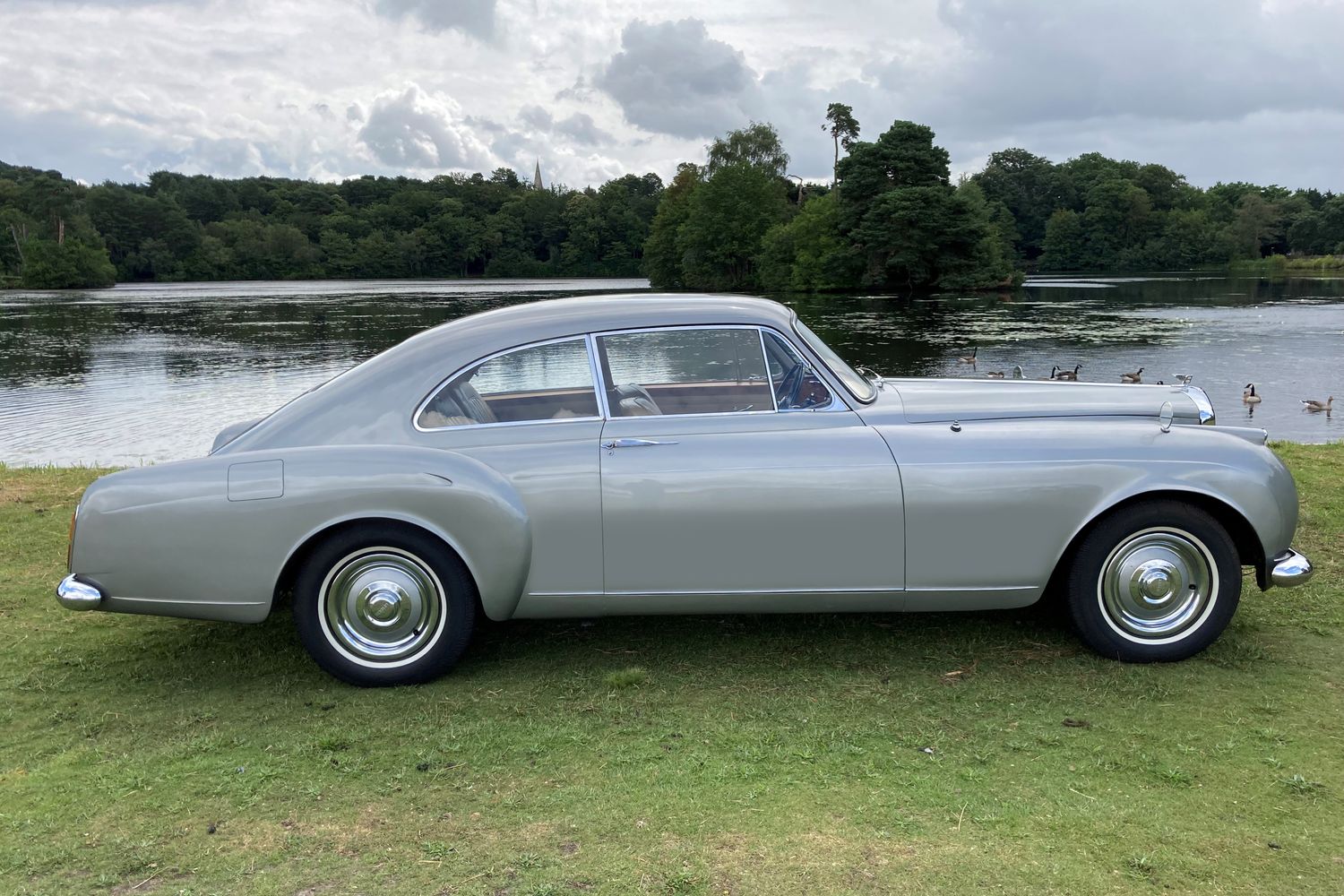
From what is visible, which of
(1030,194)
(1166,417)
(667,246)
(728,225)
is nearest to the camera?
(1166,417)

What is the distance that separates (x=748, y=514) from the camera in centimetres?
396

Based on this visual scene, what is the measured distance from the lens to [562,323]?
4.30 metres

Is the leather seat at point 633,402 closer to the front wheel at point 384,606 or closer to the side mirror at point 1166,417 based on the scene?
the front wheel at point 384,606

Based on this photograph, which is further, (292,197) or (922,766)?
(292,197)

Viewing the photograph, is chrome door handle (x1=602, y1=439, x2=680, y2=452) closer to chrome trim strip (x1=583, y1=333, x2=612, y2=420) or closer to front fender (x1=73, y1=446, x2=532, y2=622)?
chrome trim strip (x1=583, y1=333, x2=612, y2=420)

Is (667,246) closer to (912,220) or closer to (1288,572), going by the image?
(912,220)

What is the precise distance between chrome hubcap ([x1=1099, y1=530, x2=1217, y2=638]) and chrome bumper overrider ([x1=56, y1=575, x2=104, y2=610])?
13.9ft

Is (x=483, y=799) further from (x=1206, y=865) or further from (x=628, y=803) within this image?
(x=1206, y=865)

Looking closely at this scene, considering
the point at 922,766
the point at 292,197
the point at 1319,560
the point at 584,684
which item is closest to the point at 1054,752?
the point at 922,766

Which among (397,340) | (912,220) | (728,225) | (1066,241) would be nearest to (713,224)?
(728,225)

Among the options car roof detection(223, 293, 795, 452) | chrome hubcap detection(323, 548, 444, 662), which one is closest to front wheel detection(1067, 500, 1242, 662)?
car roof detection(223, 293, 795, 452)

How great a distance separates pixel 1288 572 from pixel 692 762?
273cm

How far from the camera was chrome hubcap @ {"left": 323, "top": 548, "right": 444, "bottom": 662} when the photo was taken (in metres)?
4.01

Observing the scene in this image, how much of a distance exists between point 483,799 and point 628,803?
1.60ft
